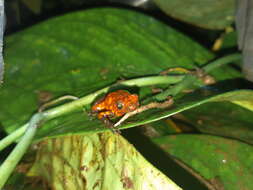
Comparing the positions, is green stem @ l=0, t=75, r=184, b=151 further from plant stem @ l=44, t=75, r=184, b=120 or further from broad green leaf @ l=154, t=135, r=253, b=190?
broad green leaf @ l=154, t=135, r=253, b=190

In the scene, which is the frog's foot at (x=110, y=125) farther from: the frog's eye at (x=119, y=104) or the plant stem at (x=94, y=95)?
the plant stem at (x=94, y=95)

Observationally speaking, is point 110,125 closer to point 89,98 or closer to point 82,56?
point 89,98

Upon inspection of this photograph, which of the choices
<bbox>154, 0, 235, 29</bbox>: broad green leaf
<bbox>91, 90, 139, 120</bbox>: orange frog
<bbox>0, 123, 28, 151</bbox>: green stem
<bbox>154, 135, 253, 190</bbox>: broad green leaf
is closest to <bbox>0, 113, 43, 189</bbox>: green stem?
<bbox>0, 123, 28, 151</bbox>: green stem

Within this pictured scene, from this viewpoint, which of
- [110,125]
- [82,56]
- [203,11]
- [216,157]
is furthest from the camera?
[203,11]

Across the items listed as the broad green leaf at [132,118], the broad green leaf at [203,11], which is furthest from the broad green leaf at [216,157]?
the broad green leaf at [203,11]

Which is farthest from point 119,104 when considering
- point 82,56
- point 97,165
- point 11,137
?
point 82,56

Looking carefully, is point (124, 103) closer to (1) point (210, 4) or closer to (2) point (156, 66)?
(2) point (156, 66)
